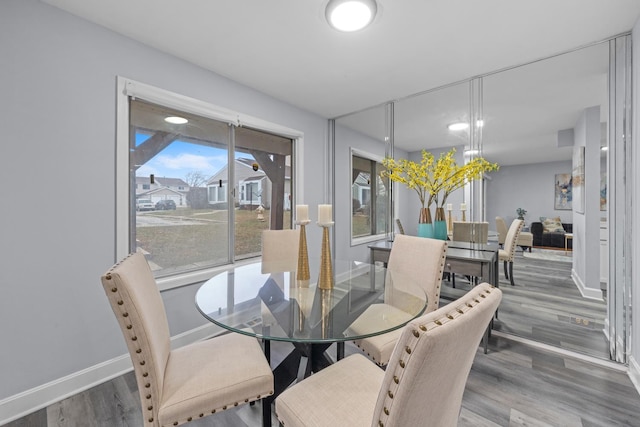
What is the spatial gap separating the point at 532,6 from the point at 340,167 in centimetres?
256

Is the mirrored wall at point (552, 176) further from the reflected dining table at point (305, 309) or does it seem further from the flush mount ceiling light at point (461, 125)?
the reflected dining table at point (305, 309)

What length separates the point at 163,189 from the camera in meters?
2.40

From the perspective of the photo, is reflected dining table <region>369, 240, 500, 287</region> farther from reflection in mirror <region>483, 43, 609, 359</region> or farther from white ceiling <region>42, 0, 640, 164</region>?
white ceiling <region>42, 0, 640, 164</region>

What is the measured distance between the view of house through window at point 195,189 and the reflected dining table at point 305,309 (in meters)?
0.74

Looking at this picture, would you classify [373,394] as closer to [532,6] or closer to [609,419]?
[609,419]

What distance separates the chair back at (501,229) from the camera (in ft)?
8.75

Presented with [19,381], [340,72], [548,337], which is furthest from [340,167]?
[19,381]

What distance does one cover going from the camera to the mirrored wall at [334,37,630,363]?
2133 millimetres

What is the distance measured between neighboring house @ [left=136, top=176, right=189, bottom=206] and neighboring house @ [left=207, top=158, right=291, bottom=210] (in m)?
0.25

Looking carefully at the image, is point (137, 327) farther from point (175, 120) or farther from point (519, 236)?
point (519, 236)

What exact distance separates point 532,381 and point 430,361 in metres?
2.01

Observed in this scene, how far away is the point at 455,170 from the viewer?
2.67m

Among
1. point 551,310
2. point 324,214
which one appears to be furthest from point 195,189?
point 551,310

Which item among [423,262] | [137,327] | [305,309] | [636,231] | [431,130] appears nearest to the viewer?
[137,327]
